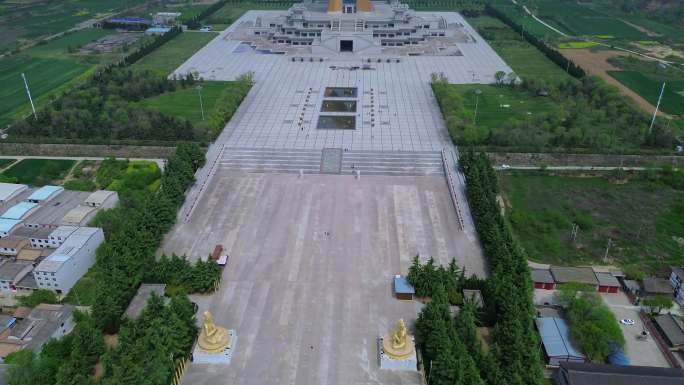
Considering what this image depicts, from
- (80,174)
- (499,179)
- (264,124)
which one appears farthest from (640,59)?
(80,174)

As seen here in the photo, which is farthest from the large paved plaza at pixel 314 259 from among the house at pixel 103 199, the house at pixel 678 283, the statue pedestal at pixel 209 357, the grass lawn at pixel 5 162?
the grass lawn at pixel 5 162

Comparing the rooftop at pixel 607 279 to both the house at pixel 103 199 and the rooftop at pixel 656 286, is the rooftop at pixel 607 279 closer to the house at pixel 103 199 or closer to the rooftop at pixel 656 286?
the rooftop at pixel 656 286

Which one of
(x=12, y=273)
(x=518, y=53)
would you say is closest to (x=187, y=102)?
(x=12, y=273)

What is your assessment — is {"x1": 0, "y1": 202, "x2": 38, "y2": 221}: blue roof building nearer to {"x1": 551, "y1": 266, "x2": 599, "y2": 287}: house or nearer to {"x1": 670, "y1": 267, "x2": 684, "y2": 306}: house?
{"x1": 551, "y1": 266, "x2": 599, "y2": 287}: house

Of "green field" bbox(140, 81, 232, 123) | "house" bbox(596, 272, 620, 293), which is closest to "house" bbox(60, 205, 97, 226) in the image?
"green field" bbox(140, 81, 232, 123)

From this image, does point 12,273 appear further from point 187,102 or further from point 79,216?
point 187,102
